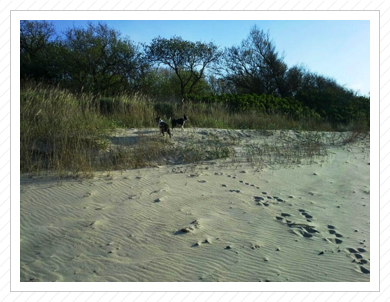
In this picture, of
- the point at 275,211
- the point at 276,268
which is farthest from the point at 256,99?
the point at 276,268

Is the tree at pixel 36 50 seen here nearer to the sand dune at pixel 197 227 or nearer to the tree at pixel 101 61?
the tree at pixel 101 61

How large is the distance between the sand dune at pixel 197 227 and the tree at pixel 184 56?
21.2 m

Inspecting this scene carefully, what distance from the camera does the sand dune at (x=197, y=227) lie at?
4.48 meters

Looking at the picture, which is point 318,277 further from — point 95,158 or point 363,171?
point 95,158

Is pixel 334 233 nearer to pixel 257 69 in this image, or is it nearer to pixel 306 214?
pixel 306 214

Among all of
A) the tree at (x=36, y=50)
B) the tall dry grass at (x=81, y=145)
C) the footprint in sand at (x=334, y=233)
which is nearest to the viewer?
the footprint in sand at (x=334, y=233)

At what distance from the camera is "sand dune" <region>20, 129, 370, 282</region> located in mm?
4484

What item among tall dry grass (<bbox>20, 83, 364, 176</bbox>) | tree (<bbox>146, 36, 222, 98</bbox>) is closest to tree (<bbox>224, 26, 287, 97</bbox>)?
tree (<bbox>146, 36, 222, 98</bbox>)

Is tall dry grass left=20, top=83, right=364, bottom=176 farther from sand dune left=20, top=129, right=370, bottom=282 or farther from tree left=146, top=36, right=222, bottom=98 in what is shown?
tree left=146, top=36, right=222, bottom=98

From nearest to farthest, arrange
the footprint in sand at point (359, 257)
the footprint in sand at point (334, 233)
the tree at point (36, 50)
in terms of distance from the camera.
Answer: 1. the footprint in sand at point (359, 257)
2. the footprint in sand at point (334, 233)
3. the tree at point (36, 50)

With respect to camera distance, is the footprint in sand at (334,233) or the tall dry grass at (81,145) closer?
the footprint in sand at (334,233)

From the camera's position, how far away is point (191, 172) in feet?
28.6

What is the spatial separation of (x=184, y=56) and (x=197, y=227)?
25.0 m

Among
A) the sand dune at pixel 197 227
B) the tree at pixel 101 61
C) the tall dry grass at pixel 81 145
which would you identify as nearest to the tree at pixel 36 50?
the tree at pixel 101 61
